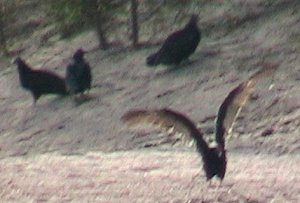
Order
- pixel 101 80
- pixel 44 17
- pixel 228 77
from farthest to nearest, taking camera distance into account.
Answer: pixel 44 17, pixel 101 80, pixel 228 77

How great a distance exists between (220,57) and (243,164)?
210 centimetres

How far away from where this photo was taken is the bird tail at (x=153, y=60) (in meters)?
7.92

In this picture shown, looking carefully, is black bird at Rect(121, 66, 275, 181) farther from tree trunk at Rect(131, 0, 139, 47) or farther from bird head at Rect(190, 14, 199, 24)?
tree trunk at Rect(131, 0, 139, 47)

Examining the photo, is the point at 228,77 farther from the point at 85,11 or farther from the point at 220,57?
the point at 85,11

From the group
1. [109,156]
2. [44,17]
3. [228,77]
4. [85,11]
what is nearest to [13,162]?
[109,156]

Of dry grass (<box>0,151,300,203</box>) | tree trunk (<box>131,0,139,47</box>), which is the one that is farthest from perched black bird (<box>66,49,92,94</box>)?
dry grass (<box>0,151,300,203</box>)

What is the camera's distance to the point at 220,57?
7.91m

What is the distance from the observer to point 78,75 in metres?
7.69

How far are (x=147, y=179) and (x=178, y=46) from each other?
2067 mm

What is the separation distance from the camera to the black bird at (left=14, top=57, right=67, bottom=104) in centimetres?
794

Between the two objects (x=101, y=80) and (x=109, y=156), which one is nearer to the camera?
(x=109, y=156)

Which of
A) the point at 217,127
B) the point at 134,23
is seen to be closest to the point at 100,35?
the point at 134,23

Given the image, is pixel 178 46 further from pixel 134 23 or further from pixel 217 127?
pixel 217 127

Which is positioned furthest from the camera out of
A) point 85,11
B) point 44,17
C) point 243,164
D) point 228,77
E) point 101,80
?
point 44,17
